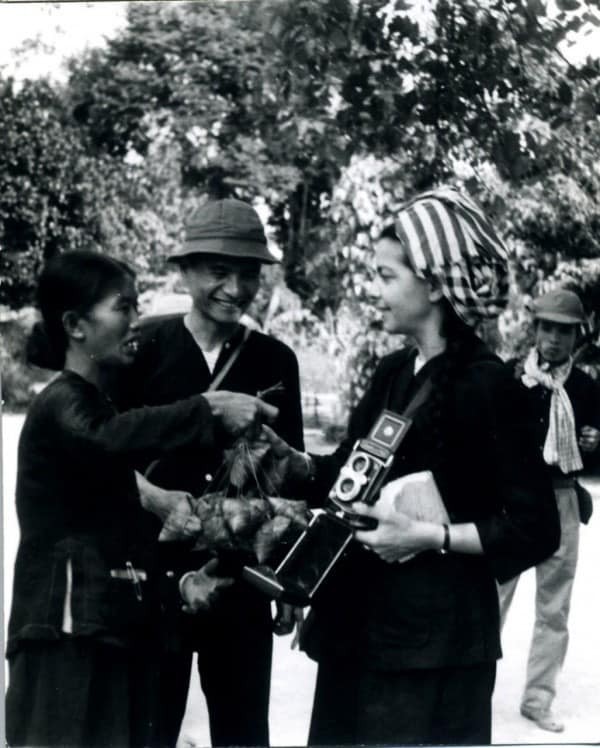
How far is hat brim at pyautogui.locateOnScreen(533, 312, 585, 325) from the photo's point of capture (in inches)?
112

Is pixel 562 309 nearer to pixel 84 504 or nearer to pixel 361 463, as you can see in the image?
pixel 361 463

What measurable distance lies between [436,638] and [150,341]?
3.77 ft

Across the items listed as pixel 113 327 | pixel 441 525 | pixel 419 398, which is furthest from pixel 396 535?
pixel 113 327

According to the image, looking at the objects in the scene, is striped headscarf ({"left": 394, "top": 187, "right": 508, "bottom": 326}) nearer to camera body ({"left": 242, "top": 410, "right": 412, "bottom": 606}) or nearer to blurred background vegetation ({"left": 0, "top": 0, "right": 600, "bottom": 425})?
camera body ({"left": 242, "top": 410, "right": 412, "bottom": 606})

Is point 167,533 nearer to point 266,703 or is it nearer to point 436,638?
point 266,703

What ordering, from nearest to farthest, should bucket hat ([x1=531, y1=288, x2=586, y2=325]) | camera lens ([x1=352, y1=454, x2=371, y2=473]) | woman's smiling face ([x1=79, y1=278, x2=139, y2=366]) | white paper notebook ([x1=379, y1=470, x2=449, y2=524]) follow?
white paper notebook ([x1=379, y1=470, x2=449, y2=524]) → camera lens ([x1=352, y1=454, x2=371, y2=473]) → woman's smiling face ([x1=79, y1=278, x2=139, y2=366]) → bucket hat ([x1=531, y1=288, x2=586, y2=325])

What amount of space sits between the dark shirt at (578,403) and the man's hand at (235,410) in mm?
811

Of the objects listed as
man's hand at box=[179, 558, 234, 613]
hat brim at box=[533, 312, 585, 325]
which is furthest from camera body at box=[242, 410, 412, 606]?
hat brim at box=[533, 312, 585, 325]

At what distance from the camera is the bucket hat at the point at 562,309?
9.36ft

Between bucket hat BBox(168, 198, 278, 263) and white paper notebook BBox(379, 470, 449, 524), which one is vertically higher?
bucket hat BBox(168, 198, 278, 263)

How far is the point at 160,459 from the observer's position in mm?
2631

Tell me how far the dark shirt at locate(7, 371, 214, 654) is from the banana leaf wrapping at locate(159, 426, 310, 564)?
148 millimetres

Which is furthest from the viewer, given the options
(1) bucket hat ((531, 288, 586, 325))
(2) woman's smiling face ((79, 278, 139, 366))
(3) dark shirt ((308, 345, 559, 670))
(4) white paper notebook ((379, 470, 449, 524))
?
(1) bucket hat ((531, 288, 586, 325))

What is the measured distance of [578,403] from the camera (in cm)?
282
